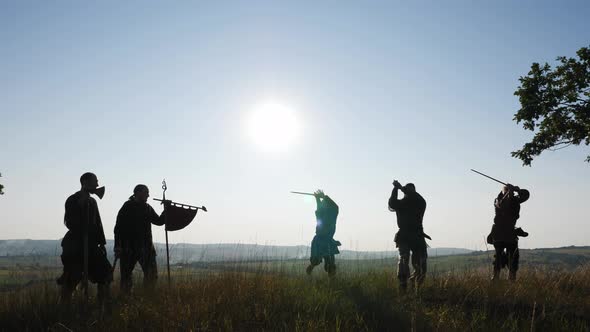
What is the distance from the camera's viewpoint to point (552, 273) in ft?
30.8

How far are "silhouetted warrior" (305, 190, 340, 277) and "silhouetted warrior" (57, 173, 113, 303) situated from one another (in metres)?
4.36

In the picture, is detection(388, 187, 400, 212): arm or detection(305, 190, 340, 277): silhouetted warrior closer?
detection(388, 187, 400, 212): arm

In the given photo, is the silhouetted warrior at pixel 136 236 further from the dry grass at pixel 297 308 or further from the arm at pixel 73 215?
the arm at pixel 73 215

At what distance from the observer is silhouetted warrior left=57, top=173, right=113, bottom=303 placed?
21.3 feet

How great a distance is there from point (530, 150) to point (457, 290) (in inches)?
310

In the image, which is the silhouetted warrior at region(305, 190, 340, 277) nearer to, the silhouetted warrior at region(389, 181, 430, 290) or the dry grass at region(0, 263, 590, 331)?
the dry grass at region(0, 263, 590, 331)

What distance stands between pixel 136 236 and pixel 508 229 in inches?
286

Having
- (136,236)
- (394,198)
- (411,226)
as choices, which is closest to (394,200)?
(394,198)

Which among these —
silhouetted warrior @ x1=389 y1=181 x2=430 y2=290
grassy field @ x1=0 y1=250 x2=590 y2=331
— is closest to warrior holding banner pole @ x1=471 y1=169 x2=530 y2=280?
grassy field @ x1=0 y1=250 x2=590 y2=331

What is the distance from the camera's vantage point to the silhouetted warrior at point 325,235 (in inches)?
387

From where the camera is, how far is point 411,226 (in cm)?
817

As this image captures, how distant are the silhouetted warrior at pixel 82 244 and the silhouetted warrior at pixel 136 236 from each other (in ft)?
2.58

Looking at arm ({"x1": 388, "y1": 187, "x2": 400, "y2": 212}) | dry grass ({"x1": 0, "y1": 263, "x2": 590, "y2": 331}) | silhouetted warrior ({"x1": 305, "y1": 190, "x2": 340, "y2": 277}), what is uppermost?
arm ({"x1": 388, "y1": 187, "x2": 400, "y2": 212})

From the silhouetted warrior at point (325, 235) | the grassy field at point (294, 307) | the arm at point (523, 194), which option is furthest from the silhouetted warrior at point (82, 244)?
the arm at point (523, 194)
